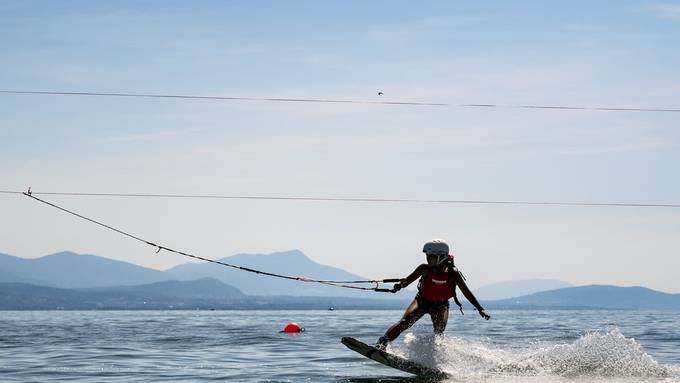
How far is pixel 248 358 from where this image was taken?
29.8 m

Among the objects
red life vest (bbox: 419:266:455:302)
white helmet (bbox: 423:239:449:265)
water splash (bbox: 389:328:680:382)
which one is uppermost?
white helmet (bbox: 423:239:449:265)

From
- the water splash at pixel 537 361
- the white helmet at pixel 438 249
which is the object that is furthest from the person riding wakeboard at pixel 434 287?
the water splash at pixel 537 361

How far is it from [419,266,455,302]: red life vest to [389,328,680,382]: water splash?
Answer: 915mm

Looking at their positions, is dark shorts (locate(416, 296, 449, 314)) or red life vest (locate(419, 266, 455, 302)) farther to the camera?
dark shorts (locate(416, 296, 449, 314))

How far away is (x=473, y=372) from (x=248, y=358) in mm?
12208

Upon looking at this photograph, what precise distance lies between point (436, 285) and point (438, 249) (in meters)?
0.86

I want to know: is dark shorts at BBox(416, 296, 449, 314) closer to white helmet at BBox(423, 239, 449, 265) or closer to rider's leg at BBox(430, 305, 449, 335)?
rider's leg at BBox(430, 305, 449, 335)

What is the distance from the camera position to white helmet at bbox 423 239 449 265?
1931cm

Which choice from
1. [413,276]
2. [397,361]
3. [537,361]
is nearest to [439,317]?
[413,276]

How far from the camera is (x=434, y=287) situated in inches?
770

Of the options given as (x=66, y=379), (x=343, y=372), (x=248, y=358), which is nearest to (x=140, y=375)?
(x=66, y=379)

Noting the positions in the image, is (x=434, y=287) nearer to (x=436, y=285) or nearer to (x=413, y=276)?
(x=436, y=285)

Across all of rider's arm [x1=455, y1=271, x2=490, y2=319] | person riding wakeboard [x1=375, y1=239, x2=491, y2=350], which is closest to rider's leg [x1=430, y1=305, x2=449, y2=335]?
person riding wakeboard [x1=375, y1=239, x2=491, y2=350]

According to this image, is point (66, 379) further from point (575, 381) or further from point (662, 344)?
point (662, 344)
